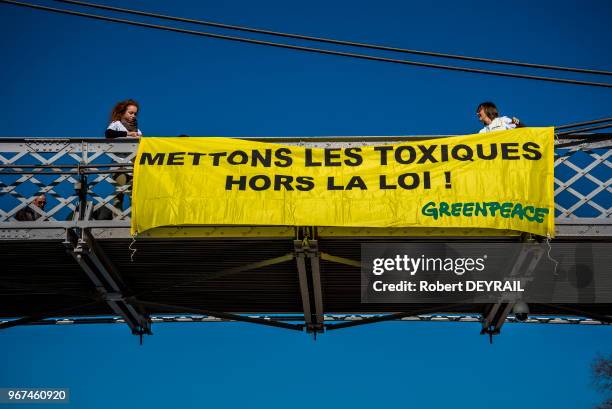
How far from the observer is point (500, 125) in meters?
14.4

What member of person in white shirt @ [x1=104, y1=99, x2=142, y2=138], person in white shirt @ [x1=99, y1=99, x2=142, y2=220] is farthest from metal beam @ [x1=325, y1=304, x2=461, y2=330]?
person in white shirt @ [x1=104, y1=99, x2=142, y2=138]

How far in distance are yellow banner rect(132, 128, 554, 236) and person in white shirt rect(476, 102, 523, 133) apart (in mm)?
614

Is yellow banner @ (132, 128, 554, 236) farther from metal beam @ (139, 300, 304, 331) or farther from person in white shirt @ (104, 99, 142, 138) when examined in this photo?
metal beam @ (139, 300, 304, 331)

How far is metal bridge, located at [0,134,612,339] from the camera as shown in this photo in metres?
13.7

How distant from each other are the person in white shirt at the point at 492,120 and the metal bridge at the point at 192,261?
0.86 m

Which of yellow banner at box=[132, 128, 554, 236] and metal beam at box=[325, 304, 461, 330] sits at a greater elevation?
yellow banner at box=[132, 128, 554, 236]

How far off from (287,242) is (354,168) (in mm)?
1628

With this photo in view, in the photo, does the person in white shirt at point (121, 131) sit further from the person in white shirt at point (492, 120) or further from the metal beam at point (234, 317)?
the person in white shirt at point (492, 120)

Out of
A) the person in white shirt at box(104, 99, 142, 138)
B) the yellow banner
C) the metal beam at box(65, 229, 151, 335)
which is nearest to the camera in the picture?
the yellow banner

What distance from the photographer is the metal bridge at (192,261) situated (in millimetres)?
13711

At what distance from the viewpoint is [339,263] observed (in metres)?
15.0

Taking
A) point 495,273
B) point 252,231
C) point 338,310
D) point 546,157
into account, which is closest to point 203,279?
point 252,231

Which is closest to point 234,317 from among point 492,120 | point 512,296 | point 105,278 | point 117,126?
point 105,278

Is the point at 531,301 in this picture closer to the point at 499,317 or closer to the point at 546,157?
the point at 499,317
